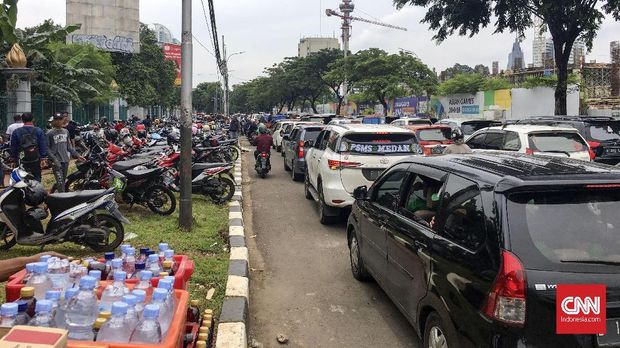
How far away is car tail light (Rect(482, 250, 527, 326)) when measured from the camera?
2762mm

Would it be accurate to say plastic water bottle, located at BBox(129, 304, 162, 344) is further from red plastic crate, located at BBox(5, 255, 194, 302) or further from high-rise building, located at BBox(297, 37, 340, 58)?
high-rise building, located at BBox(297, 37, 340, 58)

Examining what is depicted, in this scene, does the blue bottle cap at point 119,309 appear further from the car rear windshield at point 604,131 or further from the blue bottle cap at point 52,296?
the car rear windshield at point 604,131

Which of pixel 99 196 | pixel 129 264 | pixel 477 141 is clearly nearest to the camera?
pixel 129 264

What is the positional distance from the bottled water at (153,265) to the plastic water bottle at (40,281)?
584 millimetres

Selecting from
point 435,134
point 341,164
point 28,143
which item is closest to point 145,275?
point 341,164

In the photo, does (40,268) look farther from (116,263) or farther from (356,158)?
(356,158)

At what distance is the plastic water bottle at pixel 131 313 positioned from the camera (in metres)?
2.37

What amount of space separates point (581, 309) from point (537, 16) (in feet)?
66.6

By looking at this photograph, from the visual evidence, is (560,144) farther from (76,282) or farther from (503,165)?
(76,282)

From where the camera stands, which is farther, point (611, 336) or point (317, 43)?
point (317, 43)

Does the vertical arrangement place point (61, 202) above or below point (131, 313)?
above

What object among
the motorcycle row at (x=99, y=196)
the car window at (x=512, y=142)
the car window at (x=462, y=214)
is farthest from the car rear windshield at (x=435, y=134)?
the car window at (x=462, y=214)

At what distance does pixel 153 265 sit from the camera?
129 inches

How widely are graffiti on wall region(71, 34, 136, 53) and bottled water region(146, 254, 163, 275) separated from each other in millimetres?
36286
